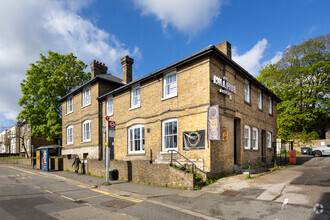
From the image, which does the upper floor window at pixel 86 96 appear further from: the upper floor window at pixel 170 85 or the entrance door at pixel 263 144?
the entrance door at pixel 263 144

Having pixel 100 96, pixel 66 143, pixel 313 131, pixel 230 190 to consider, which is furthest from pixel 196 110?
pixel 313 131

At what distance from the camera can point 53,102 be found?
27141 mm

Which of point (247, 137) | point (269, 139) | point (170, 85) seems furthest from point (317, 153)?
point (170, 85)

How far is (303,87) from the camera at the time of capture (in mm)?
30406

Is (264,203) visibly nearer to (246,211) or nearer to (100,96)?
(246,211)

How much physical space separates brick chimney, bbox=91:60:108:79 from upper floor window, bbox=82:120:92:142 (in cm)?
508

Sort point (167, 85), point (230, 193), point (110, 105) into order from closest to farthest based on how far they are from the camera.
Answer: point (230, 193) < point (167, 85) < point (110, 105)

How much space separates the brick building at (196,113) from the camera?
1173 centimetres

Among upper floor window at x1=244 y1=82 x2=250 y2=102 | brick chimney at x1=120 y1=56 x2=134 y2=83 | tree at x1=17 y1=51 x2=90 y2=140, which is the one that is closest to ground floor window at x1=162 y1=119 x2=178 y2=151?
upper floor window at x1=244 y1=82 x2=250 y2=102

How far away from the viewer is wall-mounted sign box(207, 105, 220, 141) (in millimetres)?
10867

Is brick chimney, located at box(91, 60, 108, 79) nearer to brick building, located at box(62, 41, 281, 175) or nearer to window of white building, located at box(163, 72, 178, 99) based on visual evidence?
brick building, located at box(62, 41, 281, 175)

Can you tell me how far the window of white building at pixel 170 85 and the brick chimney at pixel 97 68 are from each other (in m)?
11.5

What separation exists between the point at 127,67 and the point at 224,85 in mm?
11364

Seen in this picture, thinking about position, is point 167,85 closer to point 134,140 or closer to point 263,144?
point 134,140
